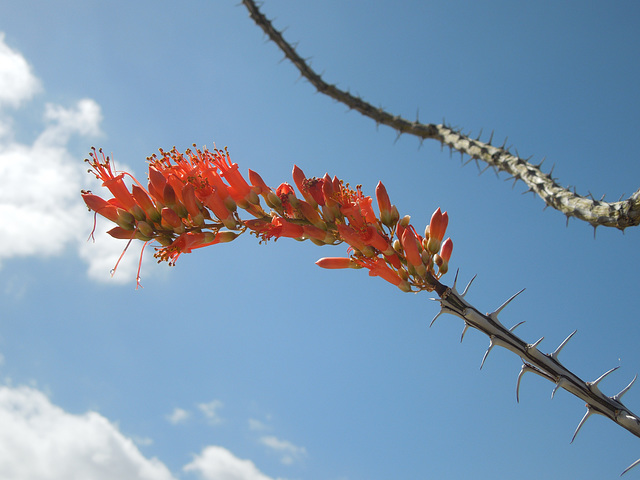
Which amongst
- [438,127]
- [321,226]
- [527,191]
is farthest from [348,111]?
[321,226]

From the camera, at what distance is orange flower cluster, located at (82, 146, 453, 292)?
7.07 ft

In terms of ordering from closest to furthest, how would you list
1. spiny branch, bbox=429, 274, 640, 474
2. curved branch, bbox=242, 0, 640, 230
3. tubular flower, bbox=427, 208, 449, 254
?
spiny branch, bbox=429, 274, 640, 474 → tubular flower, bbox=427, 208, 449, 254 → curved branch, bbox=242, 0, 640, 230

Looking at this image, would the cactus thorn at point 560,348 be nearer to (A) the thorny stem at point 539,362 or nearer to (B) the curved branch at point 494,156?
(A) the thorny stem at point 539,362

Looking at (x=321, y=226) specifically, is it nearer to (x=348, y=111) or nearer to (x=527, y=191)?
(x=527, y=191)

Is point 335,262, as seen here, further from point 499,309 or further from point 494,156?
point 494,156

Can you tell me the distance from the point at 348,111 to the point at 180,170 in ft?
11.0

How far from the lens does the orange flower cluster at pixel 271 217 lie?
7.07 ft

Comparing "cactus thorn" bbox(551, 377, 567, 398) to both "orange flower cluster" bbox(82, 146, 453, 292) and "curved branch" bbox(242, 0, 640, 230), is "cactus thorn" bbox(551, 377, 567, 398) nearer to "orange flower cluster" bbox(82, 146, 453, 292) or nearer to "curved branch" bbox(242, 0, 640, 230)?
"orange flower cluster" bbox(82, 146, 453, 292)

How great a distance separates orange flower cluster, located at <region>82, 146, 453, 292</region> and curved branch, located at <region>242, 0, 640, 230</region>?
1093mm

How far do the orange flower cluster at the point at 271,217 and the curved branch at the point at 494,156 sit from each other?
1.09 metres

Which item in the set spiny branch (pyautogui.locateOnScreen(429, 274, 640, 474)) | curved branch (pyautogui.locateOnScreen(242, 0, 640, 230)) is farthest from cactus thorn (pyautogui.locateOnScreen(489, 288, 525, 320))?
curved branch (pyautogui.locateOnScreen(242, 0, 640, 230))

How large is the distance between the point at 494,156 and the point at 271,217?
288 cm

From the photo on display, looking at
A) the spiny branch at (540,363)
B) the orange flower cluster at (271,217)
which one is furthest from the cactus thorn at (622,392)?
the orange flower cluster at (271,217)

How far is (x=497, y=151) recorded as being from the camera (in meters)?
4.53
